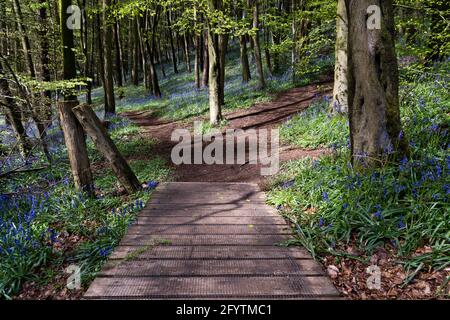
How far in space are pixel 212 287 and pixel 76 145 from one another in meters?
3.87

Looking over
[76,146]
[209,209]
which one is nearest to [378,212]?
[209,209]

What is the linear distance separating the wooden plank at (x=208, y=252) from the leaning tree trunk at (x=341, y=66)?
18.2 ft

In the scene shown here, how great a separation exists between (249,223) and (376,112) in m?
2.52

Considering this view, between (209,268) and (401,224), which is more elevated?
(401,224)

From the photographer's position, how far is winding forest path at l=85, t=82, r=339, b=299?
3033 mm

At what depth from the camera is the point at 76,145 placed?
5.56m

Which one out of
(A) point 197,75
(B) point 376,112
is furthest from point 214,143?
(A) point 197,75

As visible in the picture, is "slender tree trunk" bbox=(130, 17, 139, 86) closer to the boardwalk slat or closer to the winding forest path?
the winding forest path

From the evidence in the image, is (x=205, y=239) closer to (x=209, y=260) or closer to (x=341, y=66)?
(x=209, y=260)

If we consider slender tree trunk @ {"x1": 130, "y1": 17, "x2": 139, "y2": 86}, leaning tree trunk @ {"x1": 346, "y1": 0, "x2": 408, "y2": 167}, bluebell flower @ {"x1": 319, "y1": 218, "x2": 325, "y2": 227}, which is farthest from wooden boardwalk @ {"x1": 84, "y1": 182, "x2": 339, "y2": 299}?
slender tree trunk @ {"x1": 130, "y1": 17, "x2": 139, "y2": 86}

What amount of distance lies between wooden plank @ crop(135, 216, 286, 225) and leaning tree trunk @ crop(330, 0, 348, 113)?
187 inches

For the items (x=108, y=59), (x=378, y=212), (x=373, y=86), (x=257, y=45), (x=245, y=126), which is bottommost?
(x=378, y=212)

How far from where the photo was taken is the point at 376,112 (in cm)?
462

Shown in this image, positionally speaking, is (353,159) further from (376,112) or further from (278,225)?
(278,225)
